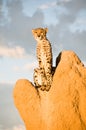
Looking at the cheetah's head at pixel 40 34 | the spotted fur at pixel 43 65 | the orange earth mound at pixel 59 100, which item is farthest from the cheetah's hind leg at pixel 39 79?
the cheetah's head at pixel 40 34

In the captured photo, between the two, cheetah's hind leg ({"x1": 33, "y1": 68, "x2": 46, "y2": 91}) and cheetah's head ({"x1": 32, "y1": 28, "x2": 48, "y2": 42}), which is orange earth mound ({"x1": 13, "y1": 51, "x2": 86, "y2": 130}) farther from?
cheetah's head ({"x1": 32, "y1": 28, "x2": 48, "y2": 42})

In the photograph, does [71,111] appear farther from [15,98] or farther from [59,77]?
[15,98]

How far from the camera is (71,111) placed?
58.0 feet

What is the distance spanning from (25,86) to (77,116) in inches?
105

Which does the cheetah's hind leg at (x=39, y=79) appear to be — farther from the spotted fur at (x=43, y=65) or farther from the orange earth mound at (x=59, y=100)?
the orange earth mound at (x=59, y=100)

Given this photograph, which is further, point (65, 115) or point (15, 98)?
point (15, 98)

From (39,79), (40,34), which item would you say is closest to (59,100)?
(39,79)

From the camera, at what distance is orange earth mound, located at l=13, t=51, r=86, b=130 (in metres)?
17.7

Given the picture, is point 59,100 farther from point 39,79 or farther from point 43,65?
point 43,65

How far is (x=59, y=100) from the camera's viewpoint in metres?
17.9

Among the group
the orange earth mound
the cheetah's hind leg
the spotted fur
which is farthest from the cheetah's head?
the cheetah's hind leg

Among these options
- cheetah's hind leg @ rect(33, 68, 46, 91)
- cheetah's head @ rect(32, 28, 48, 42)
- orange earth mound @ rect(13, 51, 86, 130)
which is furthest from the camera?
cheetah's head @ rect(32, 28, 48, 42)

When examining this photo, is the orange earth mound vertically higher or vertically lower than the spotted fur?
lower

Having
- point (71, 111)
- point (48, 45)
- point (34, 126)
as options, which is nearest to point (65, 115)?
point (71, 111)
